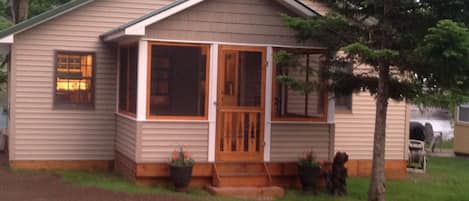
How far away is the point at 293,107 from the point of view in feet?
45.9

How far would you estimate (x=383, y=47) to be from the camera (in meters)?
11.4

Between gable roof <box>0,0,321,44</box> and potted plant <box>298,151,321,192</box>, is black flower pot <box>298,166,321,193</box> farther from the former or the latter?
gable roof <box>0,0,321,44</box>

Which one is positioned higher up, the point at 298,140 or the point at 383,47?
the point at 383,47

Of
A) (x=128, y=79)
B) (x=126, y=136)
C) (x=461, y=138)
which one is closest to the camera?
(x=126, y=136)

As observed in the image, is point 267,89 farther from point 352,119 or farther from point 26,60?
point 26,60

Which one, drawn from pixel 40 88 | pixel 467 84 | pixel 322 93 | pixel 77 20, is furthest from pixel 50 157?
pixel 467 84

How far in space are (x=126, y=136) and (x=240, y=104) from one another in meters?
2.22

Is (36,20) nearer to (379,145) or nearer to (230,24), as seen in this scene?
(230,24)

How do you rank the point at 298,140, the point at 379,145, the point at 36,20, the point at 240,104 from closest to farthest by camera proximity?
1. the point at 379,145
2. the point at 240,104
3. the point at 298,140
4. the point at 36,20

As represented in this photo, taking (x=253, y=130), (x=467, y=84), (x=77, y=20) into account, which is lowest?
(x=253, y=130)

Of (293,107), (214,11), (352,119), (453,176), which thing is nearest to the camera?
(214,11)

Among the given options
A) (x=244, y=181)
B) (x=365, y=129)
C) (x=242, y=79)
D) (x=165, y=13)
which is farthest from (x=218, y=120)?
(x=365, y=129)

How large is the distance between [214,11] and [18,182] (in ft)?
14.7

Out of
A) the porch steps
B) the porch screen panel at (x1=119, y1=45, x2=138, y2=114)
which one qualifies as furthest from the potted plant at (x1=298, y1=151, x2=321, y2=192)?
the porch screen panel at (x1=119, y1=45, x2=138, y2=114)
